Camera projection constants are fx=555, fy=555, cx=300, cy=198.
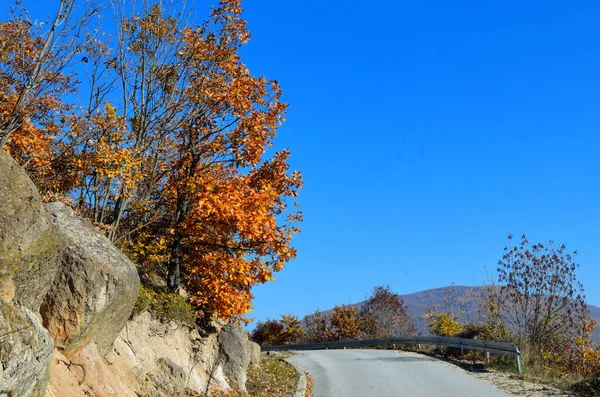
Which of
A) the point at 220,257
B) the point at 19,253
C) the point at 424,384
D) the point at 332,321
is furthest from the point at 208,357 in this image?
the point at 332,321

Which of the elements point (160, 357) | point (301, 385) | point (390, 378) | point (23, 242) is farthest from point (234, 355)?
point (23, 242)

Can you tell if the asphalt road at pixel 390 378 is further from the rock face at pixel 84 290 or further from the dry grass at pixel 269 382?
the rock face at pixel 84 290

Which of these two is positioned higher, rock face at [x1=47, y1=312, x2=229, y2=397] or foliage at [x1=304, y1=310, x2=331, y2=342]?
foliage at [x1=304, y1=310, x2=331, y2=342]

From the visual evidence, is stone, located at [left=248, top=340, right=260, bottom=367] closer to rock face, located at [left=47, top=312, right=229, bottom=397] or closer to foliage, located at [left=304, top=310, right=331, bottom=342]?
rock face, located at [left=47, top=312, right=229, bottom=397]

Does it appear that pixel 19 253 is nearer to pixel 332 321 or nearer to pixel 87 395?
pixel 87 395

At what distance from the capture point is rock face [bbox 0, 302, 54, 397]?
6.04m

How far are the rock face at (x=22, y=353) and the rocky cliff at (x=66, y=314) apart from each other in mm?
11

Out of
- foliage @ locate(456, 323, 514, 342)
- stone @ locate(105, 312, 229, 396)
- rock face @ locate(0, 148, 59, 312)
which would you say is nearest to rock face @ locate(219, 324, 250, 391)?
stone @ locate(105, 312, 229, 396)

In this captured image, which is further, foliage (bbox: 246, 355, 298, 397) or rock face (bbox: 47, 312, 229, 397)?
foliage (bbox: 246, 355, 298, 397)

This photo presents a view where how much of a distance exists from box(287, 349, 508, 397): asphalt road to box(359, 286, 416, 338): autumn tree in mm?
18045

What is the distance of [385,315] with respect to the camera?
42.4 meters

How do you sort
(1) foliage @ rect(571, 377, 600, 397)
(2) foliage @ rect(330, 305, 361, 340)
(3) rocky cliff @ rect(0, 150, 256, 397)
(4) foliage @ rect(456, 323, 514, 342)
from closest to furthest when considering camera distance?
(3) rocky cliff @ rect(0, 150, 256, 397), (1) foliage @ rect(571, 377, 600, 397), (4) foliage @ rect(456, 323, 514, 342), (2) foliage @ rect(330, 305, 361, 340)

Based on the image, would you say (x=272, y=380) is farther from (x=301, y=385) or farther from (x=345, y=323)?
(x=345, y=323)

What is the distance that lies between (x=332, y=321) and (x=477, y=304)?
17456 millimetres
